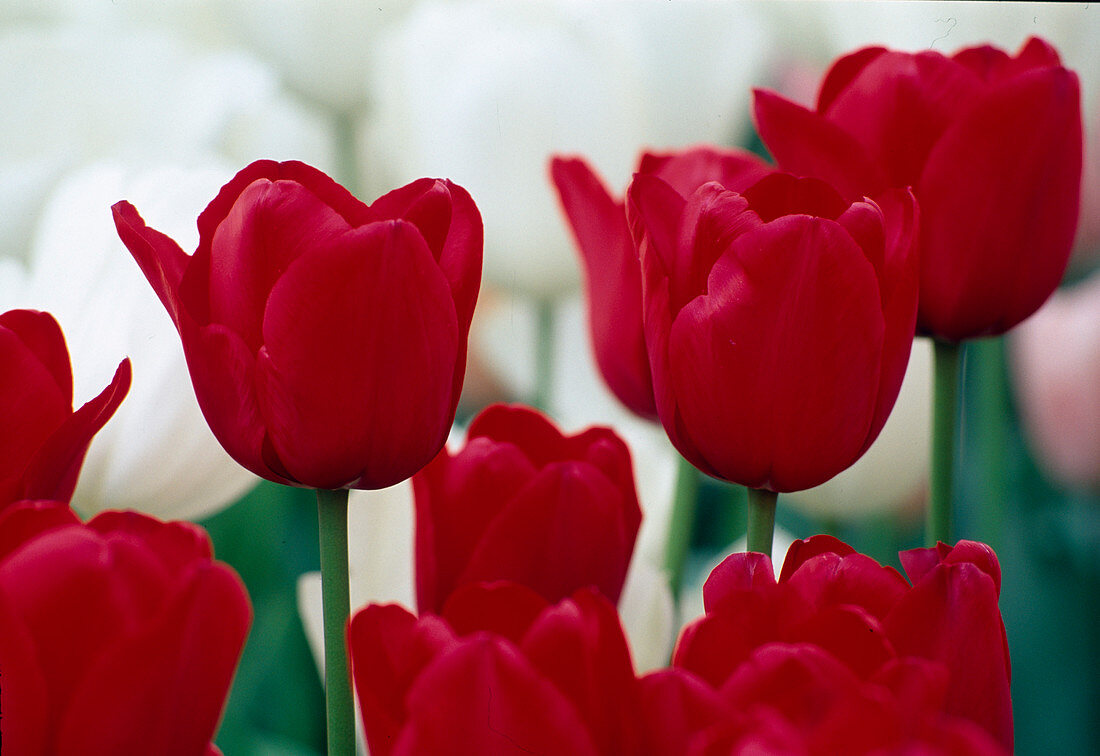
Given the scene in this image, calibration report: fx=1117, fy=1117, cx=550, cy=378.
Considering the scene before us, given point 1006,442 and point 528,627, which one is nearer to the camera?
point 528,627

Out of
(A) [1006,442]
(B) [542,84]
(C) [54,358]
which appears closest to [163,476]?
(C) [54,358]

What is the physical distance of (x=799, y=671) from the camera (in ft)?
0.52

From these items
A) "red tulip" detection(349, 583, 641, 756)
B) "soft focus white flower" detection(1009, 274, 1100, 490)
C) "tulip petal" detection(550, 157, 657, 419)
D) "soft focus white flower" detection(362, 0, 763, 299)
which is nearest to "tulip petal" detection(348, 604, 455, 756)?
"red tulip" detection(349, 583, 641, 756)

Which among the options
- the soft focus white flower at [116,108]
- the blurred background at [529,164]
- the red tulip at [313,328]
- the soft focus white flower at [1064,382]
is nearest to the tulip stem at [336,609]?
the red tulip at [313,328]

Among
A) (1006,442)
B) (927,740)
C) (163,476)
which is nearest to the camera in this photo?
(927,740)

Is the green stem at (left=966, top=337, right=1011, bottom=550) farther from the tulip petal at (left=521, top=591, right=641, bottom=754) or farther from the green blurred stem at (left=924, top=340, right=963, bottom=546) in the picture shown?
the tulip petal at (left=521, top=591, right=641, bottom=754)

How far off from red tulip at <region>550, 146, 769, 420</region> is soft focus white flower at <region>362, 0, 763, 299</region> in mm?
122

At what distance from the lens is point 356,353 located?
0.20 m

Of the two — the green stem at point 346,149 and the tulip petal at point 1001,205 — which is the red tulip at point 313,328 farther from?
the green stem at point 346,149

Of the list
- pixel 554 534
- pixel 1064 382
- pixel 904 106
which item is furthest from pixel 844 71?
pixel 1064 382

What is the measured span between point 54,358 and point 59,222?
0.13 meters

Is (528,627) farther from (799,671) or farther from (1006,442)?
(1006,442)

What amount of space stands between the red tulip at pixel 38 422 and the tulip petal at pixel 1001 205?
0.17m

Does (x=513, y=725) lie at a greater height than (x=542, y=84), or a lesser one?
lesser
